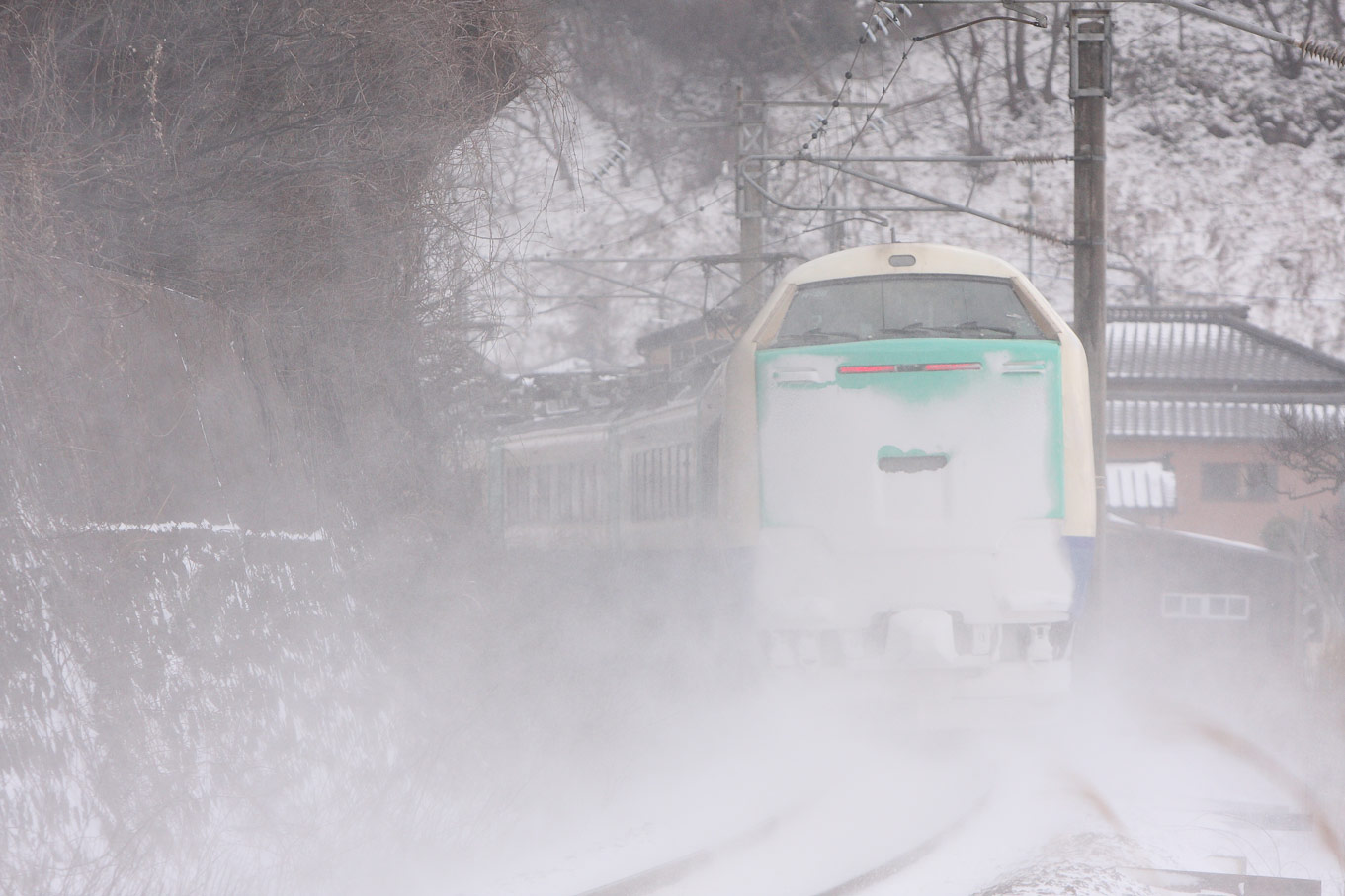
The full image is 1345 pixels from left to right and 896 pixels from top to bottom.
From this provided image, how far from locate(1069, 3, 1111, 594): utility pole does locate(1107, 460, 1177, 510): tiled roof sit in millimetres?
21200

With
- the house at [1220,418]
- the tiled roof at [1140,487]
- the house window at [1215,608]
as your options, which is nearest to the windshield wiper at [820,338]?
the house window at [1215,608]

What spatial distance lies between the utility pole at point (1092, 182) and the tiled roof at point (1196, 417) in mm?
27156

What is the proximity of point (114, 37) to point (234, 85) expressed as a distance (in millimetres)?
661

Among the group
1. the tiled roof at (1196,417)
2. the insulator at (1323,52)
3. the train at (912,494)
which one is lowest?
the tiled roof at (1196,417)

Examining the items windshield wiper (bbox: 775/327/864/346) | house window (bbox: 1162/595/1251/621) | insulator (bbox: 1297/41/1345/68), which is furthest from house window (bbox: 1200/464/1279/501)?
windshield wiper (bbox: 775/327/864/346)

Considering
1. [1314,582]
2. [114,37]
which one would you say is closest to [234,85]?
[114,37]

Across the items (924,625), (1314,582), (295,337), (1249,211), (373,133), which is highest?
(1249,211)

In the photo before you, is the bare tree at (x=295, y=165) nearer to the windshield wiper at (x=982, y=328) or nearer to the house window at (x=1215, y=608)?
the windshield wiper at (x=982, y=328)

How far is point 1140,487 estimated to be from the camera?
108ft

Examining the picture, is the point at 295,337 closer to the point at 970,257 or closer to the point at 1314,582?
the point at 970,257

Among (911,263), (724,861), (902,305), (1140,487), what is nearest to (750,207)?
(911,263)

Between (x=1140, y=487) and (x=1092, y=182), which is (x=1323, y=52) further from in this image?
(x=1140, y=487)

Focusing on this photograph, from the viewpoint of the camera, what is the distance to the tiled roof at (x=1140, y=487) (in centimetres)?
3234

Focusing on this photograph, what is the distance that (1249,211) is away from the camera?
98875 millimetres
